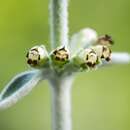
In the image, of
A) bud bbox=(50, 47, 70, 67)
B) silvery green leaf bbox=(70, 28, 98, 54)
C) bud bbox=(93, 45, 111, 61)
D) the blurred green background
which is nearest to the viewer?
bud bbox=(50, 47, 70, 67)

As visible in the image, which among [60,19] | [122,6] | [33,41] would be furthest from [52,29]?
[122,6]

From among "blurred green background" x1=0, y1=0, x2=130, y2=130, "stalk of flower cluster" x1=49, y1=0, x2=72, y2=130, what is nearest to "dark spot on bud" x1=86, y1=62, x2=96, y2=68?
"stalk of flower cluster" x1=49, y1=0, x2=72, y2=130

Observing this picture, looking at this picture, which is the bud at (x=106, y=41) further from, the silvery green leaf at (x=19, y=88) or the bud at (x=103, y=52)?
the silvery green leaf at (x=19, y=88)

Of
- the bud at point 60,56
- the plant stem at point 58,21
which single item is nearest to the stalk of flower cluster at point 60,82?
the plant stem at point 58,21

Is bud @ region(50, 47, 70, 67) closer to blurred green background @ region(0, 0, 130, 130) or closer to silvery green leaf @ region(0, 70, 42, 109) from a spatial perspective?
silvery green leaf @ region(0, 70, 42, 109)

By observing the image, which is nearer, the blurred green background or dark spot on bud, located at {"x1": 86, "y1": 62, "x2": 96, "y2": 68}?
dark spot on bud, located at {"x1": 86, "y1": 62, "x2": 96, "y2": 68}

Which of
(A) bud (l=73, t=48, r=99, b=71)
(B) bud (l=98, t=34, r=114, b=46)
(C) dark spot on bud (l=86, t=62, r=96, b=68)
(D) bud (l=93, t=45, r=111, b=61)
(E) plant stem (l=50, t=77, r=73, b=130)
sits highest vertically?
(B) bud (l=98, t=34, r=114, b=46)

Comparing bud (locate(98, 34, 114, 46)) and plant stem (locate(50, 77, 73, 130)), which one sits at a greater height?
bud (locate(98, 34, 114, 46))

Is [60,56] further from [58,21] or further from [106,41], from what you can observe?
[106,41]
